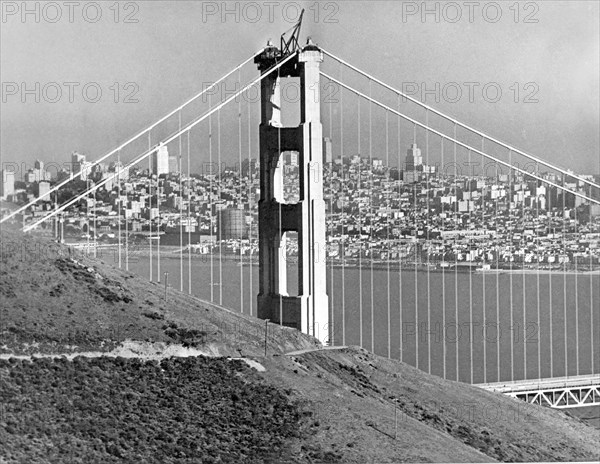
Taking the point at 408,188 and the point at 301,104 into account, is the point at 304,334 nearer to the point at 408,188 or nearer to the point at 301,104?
the point at 301,104

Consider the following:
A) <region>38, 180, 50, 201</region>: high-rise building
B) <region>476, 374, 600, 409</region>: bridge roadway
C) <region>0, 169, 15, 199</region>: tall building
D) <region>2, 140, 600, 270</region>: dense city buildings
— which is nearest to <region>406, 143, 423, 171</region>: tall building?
<region>2, 140, 600, 270</region>: dense city buildings

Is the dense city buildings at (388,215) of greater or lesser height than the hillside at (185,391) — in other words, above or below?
above

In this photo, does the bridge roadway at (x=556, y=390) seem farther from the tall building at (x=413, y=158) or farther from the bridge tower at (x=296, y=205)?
the tall building at (x=413, y=158)

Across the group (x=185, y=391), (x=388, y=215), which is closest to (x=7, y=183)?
(x=185, y=391)

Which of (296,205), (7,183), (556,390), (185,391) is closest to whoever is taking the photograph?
(185,391)

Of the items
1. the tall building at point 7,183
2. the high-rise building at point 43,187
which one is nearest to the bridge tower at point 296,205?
the high-rise building at point 43,187

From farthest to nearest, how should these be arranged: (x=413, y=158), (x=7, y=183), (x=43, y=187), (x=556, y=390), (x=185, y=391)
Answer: (x=413, y=158) < (x=556, y=390) < (x=43, y=187) < (x=7, y=183) < (x=185, y=391)

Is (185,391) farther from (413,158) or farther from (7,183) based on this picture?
(413,158)
